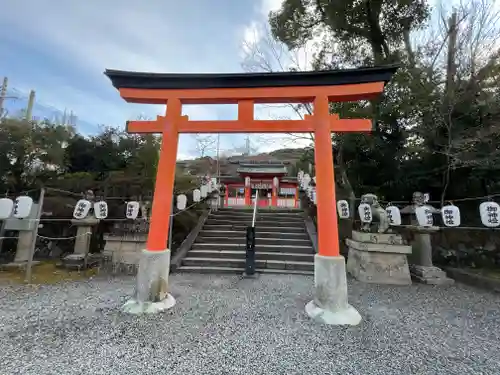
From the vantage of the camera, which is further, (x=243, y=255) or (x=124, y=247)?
(x=243, y=255)

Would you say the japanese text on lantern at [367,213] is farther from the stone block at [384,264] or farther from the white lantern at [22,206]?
the white lantern at [22,206]

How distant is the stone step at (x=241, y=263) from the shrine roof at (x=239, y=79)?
4472 millimetres

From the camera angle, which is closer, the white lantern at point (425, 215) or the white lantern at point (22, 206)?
the white lantern at point (22, 206)

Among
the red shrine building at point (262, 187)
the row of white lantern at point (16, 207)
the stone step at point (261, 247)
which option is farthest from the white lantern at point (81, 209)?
the red shrine building at point (262, 187)

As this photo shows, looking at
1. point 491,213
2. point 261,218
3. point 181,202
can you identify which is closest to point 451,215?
point 491,213

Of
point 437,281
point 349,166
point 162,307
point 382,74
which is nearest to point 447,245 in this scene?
point 437,281

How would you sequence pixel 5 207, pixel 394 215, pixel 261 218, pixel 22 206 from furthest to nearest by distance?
pixel 261 218 → pixel 394 215 → pixel 22 206 → pixel 5 207

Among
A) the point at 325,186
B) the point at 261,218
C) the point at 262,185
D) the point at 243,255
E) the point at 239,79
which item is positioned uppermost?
the point at 262,185

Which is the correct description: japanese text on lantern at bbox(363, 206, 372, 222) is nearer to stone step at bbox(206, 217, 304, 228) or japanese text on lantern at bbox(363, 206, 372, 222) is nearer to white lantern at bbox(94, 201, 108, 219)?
stone step at bbox(206, 217, 304, 228)

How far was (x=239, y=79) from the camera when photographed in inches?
168

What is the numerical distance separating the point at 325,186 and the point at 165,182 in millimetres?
2636

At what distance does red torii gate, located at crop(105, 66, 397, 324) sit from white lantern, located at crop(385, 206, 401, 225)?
3.17 meters

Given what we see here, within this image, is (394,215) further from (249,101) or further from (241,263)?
(249,101)

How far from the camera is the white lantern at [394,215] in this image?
611cm
